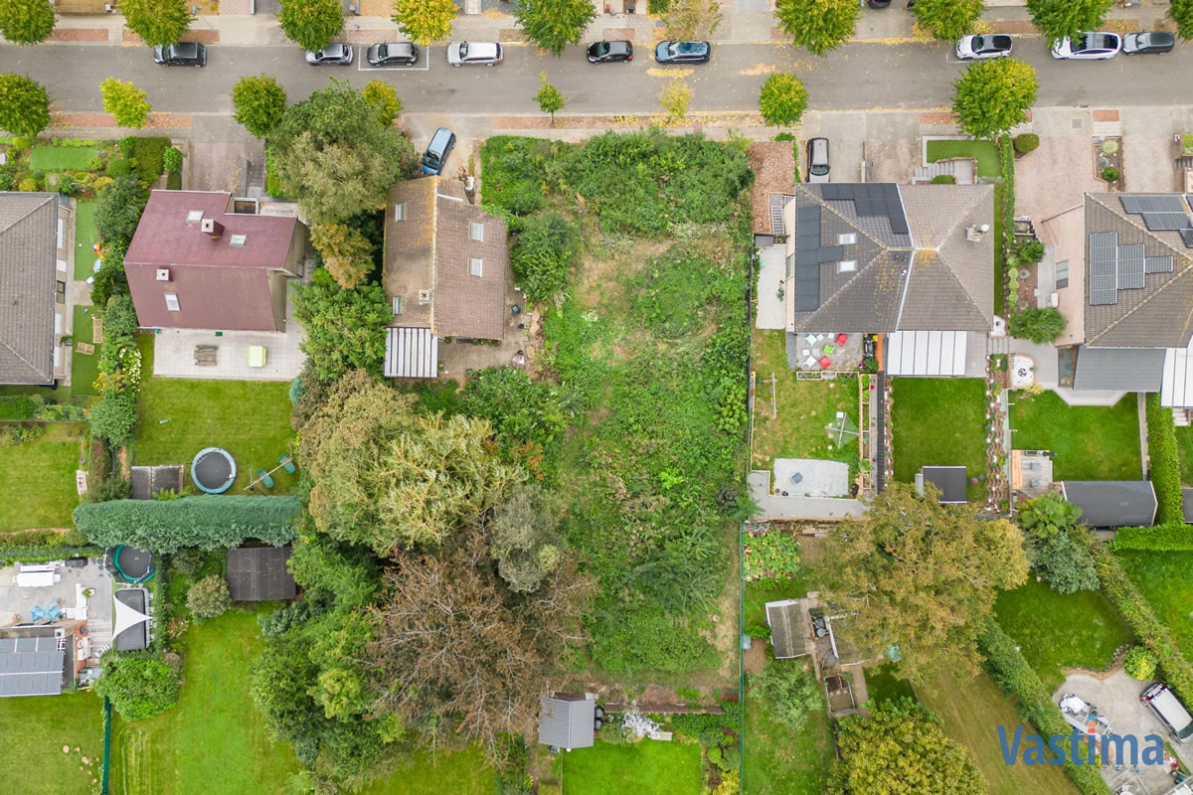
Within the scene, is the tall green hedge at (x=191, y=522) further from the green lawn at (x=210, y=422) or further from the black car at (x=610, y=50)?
the black car at (x=610, y=50)

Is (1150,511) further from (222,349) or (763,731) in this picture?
(222,349)

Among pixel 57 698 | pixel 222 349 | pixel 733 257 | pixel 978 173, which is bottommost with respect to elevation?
pixel 57 698

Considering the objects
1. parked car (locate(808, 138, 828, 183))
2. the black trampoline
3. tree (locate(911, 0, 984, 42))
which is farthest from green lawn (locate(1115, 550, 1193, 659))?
the black trampoline

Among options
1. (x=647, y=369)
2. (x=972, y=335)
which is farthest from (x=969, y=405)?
(x=647, y=369)

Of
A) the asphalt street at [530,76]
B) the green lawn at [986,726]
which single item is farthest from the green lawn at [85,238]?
the green lawn at [986,726]

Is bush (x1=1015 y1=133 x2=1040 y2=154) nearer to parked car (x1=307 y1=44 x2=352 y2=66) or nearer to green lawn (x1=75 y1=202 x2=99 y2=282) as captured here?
parked car (x1=307 y1=44 x2=352 y2=66)

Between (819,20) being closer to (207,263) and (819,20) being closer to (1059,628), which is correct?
(207,263)

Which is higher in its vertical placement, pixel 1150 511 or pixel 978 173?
pixel 978 173
